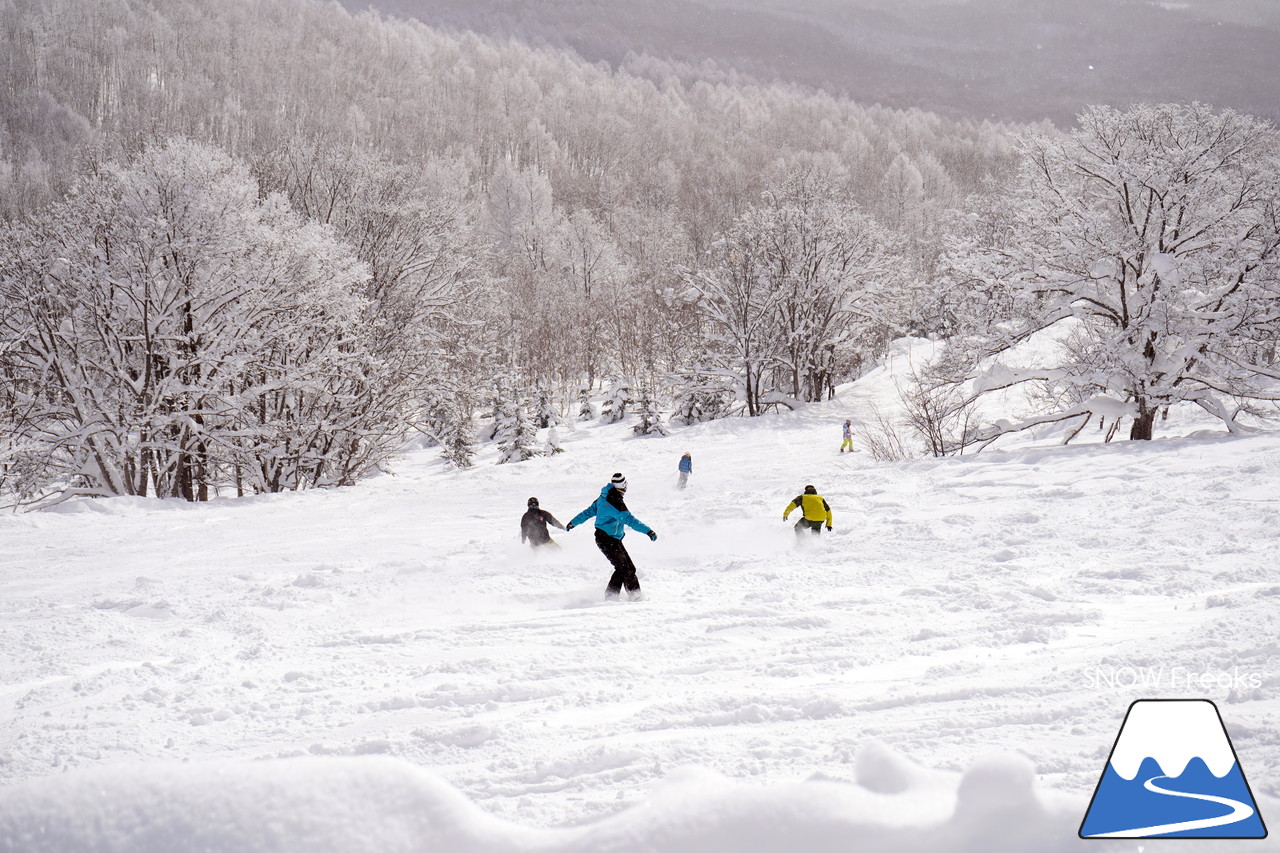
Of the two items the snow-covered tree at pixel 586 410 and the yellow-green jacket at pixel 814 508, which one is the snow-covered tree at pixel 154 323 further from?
the snow-covered tree at pixel 586 410

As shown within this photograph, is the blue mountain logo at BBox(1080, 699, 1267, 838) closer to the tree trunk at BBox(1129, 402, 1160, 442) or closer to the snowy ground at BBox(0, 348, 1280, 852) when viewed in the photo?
the snowy ground at BBox(0, 348, 1280, 852)

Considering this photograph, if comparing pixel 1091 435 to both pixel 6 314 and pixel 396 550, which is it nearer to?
pixel 396 550

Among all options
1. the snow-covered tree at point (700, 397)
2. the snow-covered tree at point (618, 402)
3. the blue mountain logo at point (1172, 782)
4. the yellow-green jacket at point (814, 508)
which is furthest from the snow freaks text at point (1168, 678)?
the snow-covered tree at point (618, 402)

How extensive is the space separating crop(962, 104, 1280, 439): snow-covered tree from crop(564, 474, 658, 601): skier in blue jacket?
1370cm

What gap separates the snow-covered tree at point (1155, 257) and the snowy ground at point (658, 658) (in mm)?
6097

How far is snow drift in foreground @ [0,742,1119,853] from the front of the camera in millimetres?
1877

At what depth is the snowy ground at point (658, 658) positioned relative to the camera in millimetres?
3408

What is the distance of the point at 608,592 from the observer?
7.99 meters

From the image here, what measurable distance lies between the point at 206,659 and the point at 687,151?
11169cm

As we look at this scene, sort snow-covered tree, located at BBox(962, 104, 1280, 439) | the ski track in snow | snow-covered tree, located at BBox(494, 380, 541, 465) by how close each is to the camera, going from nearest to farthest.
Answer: the ski track in snow → snow-covered tree, located at BBox(962, 104, 1280, 439) → snow-covered tree, located at BBox(494, 380, 541, 465)

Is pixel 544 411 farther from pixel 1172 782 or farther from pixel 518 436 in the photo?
pixel 1172 782

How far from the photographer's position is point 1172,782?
77.0 inches

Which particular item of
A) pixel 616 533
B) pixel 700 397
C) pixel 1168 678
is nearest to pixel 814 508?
pixel 616 533

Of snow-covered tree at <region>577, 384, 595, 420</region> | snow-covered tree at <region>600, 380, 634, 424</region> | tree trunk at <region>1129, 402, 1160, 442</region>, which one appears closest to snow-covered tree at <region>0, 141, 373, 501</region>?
tree trunk at <region>1129, 402, 1160, 442</region>
